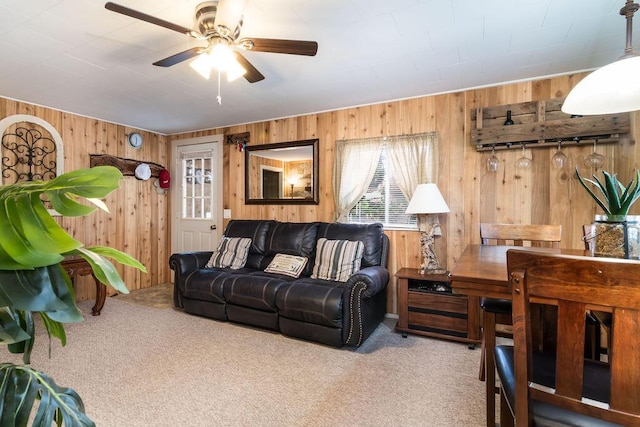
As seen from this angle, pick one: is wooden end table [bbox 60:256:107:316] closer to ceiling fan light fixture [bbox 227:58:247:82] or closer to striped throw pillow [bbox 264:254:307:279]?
striped throw pillow [bbox 264:254:307:279]

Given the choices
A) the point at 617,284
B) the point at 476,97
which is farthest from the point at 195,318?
the point at 476,97

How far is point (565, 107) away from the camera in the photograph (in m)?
1.46

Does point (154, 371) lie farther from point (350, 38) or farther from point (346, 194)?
point (350, 38)

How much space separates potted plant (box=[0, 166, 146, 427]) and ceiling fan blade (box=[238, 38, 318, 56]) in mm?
1446

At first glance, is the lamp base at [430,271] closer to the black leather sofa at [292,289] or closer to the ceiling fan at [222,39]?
the black leather sofa at [292,289]

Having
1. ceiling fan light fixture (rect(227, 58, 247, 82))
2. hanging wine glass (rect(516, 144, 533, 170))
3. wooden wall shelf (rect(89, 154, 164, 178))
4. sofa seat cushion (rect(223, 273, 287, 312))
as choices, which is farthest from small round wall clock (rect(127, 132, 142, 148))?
hanging wine glass (rect(516, 144, 533, 170))

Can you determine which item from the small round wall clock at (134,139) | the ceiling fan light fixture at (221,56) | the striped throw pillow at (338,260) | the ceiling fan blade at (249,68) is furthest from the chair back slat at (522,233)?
the small round wall clock at (134,139)

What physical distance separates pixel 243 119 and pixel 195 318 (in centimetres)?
256

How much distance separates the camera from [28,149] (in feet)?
11.6

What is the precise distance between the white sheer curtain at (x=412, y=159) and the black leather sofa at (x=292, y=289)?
0.60m

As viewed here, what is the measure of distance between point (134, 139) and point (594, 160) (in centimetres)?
536

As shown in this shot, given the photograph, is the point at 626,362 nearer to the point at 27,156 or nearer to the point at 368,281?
the point at 368,281

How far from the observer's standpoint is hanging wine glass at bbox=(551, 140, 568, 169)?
2.68 m

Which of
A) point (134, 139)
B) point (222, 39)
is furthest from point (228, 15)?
point (134, 139)
